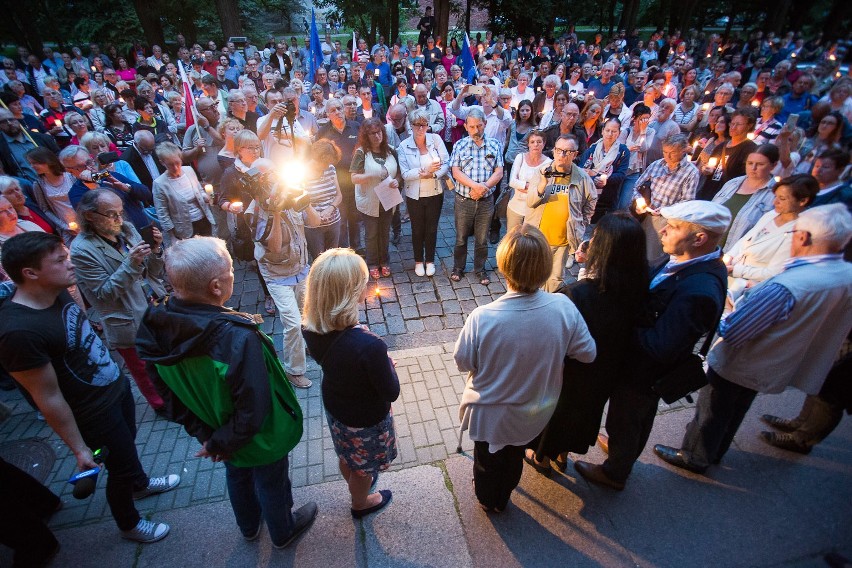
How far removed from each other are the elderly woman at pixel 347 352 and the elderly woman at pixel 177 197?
3724 millimetres

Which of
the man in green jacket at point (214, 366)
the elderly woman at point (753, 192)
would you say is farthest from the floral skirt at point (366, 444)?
the elderly woman at point (753, 192)

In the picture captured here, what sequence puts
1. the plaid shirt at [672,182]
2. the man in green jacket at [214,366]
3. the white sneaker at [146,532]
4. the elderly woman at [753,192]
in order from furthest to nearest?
the plaid shirt at [672,182] → the elderly woman at [753,192] → the white sneaker at [146,532] → the man in green jacket at [214,366]

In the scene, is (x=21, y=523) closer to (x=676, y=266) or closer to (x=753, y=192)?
(x=676, y=266)

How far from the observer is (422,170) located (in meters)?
5.48

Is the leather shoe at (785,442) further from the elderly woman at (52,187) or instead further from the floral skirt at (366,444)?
the elderly woman at (52,187)

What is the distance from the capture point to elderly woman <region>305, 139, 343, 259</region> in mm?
4844

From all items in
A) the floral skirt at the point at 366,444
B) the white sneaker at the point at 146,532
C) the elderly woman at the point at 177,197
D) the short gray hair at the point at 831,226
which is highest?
the short gray hair at the point at 831,226

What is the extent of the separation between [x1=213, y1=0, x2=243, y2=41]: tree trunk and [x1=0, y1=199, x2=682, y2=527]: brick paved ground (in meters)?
18.3

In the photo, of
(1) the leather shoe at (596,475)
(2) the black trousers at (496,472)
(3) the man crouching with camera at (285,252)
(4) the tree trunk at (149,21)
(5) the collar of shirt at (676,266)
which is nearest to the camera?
(5) the collar of shirt at (676,266)

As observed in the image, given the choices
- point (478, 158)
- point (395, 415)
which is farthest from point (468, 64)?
point (395, 415)

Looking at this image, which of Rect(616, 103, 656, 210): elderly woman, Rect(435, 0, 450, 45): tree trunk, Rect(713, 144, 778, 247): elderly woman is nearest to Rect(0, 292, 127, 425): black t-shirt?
Rect(713, 144, 778, 247): elderly woman

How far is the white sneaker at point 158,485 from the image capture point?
10.4ft

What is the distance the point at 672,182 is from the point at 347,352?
4.52m

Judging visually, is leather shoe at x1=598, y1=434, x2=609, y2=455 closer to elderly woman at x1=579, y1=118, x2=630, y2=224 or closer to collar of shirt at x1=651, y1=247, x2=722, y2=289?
collar of shirt at x1=651, y1=247, x2=722, y2=289
